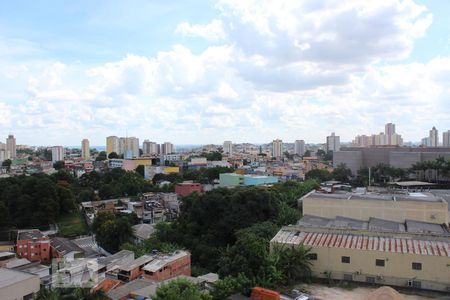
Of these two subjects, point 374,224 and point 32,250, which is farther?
point 32,250

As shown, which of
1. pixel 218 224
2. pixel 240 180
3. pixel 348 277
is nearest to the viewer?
pixel 348 277

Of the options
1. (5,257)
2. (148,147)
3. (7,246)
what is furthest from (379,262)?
(148,147)

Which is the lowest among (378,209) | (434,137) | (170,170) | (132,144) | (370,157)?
(170,170)

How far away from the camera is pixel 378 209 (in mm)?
14344

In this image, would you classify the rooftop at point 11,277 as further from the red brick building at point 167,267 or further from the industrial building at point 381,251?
the industrial building at point 381,251

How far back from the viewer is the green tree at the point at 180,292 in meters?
7.91

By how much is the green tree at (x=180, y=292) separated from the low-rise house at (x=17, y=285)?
18.5 feet

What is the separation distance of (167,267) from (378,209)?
798 cm

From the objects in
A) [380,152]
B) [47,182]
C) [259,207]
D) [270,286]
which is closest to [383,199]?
[259,207]

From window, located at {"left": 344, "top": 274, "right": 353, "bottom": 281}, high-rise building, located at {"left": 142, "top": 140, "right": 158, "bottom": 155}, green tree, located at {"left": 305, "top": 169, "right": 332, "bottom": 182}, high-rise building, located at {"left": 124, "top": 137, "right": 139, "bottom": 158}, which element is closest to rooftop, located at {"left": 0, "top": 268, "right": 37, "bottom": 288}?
window, located at {"left": 344, "top": 274, "right": 353, "bottom": 281}

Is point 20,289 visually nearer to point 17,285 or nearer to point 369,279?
point 17,285

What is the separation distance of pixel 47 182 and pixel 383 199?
19.4 metres

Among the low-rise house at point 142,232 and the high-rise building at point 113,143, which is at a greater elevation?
the high-rise building at point 113,143

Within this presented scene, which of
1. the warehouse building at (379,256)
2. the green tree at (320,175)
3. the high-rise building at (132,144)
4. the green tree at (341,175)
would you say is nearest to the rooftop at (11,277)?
the warehouse building at (379,256)
